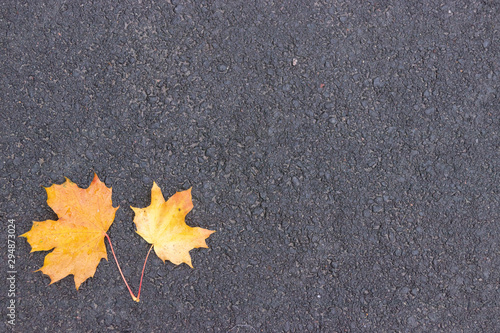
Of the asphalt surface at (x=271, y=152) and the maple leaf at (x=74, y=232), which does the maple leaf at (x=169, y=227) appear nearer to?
the asphalt surface at (x=271, y=152)

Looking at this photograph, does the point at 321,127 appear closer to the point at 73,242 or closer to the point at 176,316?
the point at 176,316

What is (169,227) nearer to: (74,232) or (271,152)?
(74,232)

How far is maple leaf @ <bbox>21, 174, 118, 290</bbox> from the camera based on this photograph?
81.0 inches

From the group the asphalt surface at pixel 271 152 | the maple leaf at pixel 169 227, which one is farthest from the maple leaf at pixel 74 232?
the maple leaf at pixel 169 227

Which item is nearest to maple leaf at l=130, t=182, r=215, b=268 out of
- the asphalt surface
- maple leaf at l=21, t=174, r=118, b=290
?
the asphalt surface

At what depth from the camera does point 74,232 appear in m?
2.05

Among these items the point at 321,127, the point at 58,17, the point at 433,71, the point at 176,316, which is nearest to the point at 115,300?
the point at 176,316

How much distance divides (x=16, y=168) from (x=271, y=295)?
5.55 ft

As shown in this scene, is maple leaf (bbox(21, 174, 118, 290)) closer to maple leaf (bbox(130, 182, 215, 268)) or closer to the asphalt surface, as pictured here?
the asphalt surface

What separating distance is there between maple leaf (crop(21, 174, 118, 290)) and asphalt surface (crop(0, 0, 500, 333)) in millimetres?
96

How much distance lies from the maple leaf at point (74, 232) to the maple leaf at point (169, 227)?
0.67 ft

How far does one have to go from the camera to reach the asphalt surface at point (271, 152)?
218cm

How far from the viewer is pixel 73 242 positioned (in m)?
2.05

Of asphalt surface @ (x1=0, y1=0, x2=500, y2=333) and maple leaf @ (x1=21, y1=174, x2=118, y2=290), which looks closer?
maple leaf @ (x1=21, y1=174, x2=118, y2=290)
